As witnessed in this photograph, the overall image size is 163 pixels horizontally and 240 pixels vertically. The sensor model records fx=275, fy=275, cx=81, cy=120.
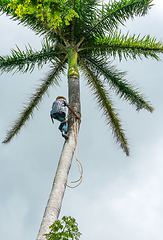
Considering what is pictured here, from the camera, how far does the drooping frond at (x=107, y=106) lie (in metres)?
8.85

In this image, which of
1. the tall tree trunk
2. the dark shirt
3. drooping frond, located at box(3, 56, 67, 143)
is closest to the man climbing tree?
the dark shirt

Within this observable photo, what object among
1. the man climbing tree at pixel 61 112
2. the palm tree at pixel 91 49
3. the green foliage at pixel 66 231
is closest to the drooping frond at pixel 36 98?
the palm tree at pixel 91 49

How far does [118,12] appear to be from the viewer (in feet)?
28.2

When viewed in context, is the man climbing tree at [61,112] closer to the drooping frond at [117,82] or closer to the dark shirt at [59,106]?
A: the dark shirt at [59,106]

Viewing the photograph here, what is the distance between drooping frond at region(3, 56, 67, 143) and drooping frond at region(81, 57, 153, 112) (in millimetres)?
1044

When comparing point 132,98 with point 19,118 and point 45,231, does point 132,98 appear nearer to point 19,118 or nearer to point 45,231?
point 19,118

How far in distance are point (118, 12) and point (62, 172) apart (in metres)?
5.64

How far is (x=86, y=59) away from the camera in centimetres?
934

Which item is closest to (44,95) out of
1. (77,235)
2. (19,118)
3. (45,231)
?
(19,118)

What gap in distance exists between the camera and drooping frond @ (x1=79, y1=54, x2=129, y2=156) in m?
8.85

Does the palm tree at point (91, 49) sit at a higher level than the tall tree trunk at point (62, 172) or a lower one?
higher

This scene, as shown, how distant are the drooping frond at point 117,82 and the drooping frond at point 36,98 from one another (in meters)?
1.04

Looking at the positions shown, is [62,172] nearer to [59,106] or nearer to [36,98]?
[59,106]

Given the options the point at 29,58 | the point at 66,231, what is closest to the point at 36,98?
the point at 29,58
